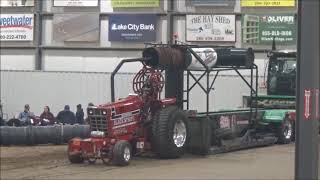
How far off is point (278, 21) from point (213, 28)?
3.46 m

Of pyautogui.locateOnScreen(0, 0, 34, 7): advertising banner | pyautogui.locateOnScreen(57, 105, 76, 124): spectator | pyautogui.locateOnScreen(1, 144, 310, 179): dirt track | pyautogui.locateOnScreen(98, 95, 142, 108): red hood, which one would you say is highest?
pyautogui.locateOnScreen(0, 0, 34, 7): advertising banner

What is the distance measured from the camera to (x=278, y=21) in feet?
113

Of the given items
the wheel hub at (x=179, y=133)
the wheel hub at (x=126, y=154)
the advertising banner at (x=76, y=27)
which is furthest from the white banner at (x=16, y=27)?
the wheel hub at (x=126, y=154)

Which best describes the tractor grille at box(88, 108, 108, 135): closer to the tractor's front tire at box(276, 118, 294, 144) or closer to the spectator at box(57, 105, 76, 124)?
the tractor's front tire at box(276, 118, 294, 144)

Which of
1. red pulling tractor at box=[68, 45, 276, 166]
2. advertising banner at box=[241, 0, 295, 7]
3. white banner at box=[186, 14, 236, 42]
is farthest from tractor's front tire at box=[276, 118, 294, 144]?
advertising banner at box=[241, 0, 295, 7]

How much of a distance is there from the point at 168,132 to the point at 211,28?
1954cm

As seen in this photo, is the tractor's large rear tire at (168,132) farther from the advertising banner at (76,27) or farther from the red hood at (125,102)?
the advertising banner at (76,27)

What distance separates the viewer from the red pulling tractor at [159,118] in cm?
1586

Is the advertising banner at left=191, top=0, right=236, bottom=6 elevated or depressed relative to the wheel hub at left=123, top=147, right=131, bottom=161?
elevated

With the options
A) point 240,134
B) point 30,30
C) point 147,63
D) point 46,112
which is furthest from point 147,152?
point 30,30

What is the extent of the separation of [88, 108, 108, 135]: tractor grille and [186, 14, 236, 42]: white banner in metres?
19.9

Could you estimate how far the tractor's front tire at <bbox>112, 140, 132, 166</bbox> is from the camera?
604 inches

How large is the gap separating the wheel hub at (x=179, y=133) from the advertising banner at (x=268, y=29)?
1802 cm

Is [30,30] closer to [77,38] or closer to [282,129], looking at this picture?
[77,38]
